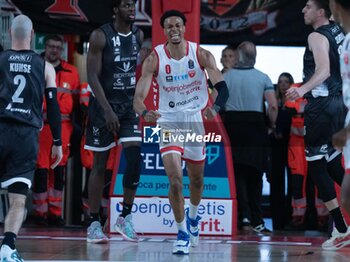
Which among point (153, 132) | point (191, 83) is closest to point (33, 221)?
point (153, 132)

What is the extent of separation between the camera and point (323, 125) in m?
10.5

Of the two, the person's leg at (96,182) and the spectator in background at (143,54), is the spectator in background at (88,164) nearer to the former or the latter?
the spectator in background at (143,54)

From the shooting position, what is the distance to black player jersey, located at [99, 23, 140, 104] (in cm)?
1133

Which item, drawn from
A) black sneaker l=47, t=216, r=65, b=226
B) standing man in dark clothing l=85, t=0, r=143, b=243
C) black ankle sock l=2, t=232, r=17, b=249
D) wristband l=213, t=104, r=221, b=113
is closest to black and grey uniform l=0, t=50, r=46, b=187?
black ankle sock l=2, t=232, r=17, b=249

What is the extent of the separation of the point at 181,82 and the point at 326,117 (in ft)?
5.02

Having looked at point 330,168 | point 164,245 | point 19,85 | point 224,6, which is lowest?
point 164,245

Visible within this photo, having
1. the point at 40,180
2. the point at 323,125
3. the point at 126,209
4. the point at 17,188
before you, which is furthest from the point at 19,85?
the point at 40,180

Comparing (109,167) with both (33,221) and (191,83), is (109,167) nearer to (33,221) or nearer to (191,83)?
(33,221)

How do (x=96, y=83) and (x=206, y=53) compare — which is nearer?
(x=206, y=53)

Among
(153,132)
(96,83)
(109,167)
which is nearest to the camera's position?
(96,83)

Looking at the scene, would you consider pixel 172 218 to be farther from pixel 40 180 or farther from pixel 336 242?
pixel 336 242

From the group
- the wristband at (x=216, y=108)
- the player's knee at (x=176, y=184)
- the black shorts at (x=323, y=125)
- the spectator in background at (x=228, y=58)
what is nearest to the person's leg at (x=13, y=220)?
the player's knee at (x=176, y=184)

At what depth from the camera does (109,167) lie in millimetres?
13539

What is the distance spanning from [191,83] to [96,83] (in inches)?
48.3
